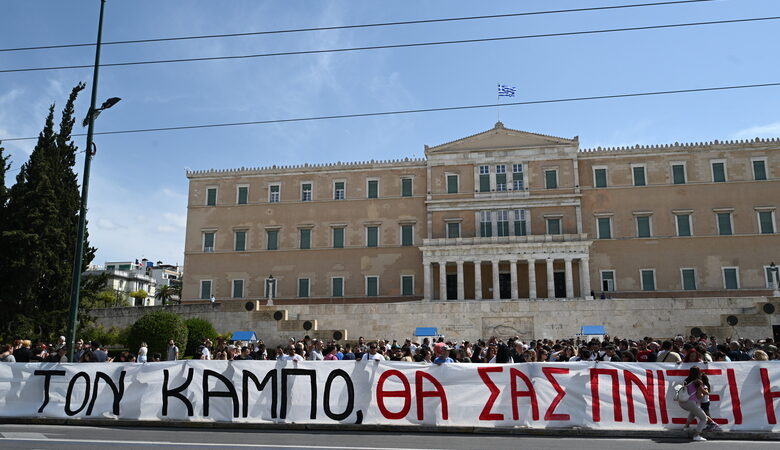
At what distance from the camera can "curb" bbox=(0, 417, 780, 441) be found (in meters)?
9.59

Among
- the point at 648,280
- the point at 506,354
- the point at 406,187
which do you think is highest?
the point at 406,187

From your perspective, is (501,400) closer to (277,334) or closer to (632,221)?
(277,334)

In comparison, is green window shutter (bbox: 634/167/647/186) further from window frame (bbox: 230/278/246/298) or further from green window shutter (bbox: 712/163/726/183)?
window frame (bbox: 230/278/246/298)

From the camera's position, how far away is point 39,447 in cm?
847

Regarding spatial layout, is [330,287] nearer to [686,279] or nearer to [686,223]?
[686,279]

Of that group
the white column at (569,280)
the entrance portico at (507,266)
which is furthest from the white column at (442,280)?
the white column at (569,280)

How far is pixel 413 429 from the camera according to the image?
1031 centimetres

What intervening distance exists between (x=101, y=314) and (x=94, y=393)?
28.9 meters

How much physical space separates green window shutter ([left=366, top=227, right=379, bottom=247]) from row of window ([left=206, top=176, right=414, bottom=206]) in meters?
2.37

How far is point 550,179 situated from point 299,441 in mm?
34381

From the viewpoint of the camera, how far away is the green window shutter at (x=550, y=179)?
4084cm

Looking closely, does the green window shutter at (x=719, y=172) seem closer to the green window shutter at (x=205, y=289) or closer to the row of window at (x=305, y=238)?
the row of window at (x=305, y=238)

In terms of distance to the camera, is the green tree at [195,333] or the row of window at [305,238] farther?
the row of window at [305,238]

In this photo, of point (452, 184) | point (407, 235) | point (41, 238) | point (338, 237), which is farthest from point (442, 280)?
point (41, 238)
